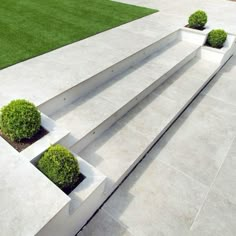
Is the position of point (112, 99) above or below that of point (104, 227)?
above

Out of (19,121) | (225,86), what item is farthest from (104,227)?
(225,86)

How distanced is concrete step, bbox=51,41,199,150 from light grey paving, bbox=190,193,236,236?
7.44 feet

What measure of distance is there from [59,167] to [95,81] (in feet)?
8.95

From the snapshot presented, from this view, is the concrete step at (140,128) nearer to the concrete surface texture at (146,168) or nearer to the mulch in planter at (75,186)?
the concrete surface texture at (146,168)

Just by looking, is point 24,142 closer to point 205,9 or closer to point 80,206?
point 80,206

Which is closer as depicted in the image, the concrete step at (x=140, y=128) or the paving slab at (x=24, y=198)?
the paving slab at (x=24, y=198)

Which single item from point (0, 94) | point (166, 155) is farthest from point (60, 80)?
point (166, 155)

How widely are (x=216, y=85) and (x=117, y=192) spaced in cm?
484

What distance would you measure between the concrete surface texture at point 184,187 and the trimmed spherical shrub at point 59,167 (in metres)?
0.94

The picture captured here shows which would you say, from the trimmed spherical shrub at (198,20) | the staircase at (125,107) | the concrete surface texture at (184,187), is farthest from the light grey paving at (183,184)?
the trimmed spherical shrub at (198,20)

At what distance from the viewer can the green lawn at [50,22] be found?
568 cm

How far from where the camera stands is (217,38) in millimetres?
7391

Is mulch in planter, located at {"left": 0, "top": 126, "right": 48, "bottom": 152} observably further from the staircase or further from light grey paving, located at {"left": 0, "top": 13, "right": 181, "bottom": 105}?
light grey paving, located at {"left": 0, "top": 13, "right": 181, "bottom": 105}

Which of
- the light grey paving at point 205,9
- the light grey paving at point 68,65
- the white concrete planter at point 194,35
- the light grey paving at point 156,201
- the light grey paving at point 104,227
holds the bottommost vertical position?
the light grey paving at point 104,227
